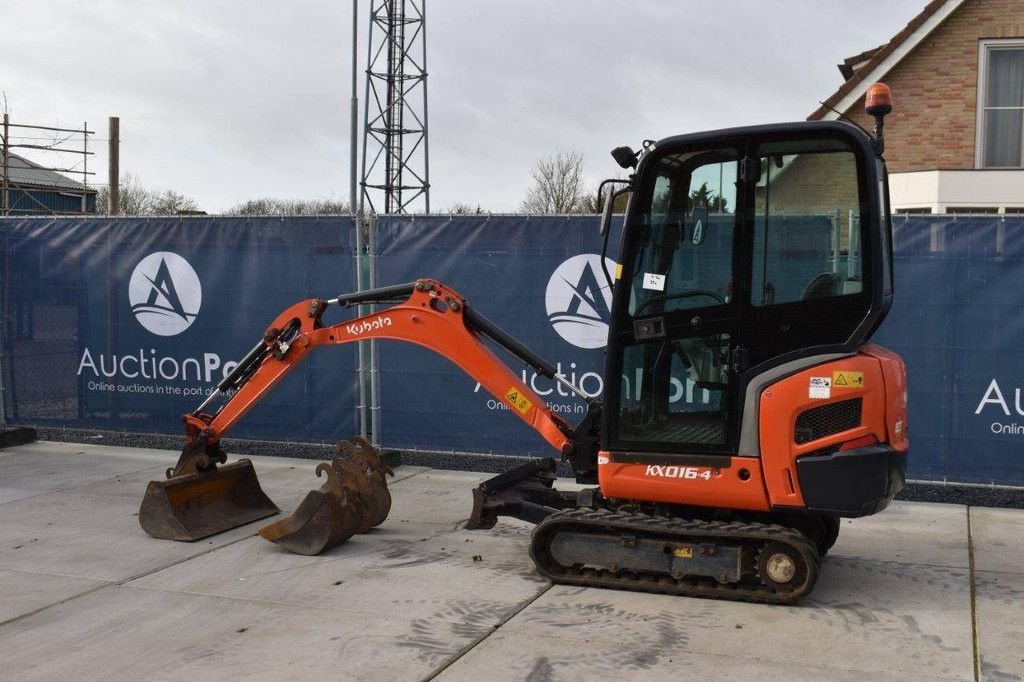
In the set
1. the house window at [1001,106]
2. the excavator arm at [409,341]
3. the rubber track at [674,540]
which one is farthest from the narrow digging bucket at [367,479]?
the house window at [1001,106]

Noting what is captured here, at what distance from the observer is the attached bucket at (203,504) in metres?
7.45

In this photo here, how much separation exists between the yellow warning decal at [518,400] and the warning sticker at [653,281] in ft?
4.36

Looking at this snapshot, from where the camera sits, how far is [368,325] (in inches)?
295

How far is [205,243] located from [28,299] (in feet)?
7.68

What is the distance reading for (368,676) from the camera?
4879 mm

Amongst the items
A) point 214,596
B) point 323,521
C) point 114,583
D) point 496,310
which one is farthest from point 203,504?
point 496,310

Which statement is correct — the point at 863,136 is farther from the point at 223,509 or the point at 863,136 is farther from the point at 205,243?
the point at 205,243

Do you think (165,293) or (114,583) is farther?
(165,293)

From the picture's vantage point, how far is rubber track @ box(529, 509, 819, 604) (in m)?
5.82

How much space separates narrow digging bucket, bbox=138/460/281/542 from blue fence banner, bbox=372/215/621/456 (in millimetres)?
2304

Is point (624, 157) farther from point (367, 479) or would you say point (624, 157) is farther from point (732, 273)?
point (367, 479)

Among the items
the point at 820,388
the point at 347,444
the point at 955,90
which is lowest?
the point at 347,444

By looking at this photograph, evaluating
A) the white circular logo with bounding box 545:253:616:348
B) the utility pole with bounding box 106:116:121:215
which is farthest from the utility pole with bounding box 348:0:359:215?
the white circular logo with bounding box 545:253:616:348

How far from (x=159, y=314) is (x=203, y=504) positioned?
12.8 ft
